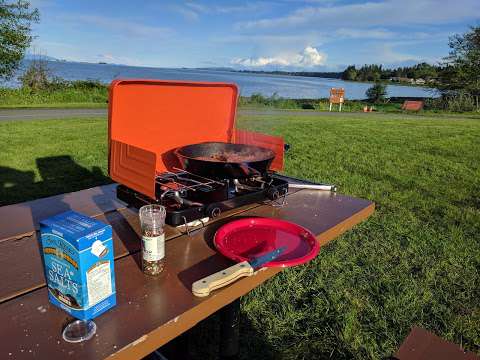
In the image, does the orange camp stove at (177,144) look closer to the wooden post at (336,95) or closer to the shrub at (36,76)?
the shrub at (36,76)

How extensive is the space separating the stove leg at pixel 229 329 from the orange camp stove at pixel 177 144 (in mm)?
476

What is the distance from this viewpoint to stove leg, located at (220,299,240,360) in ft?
5.71

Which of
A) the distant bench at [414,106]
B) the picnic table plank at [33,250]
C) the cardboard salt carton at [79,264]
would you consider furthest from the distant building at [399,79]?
the cardboard salt carton at [79,264]

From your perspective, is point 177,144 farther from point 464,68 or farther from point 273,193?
point 464,68

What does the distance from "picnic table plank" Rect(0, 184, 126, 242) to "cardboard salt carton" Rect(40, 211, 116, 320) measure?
622 mm

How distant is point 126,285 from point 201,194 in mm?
628

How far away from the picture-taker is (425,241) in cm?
362

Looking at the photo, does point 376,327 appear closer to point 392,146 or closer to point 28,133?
point 392,146

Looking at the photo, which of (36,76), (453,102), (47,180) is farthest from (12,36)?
(453,102)

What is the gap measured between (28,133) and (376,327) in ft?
26.1

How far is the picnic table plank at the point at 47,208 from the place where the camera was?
5.17ft

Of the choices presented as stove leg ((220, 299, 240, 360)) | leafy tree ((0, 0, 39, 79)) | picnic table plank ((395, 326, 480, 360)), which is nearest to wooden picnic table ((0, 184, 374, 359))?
stove leg ((220, 299, 240, 360))

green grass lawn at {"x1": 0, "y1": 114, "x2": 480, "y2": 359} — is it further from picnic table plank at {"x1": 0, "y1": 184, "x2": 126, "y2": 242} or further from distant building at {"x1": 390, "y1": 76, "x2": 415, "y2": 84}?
distant building at {"x1": 390, "y1": 76, "x2": 415, "y2": 84}

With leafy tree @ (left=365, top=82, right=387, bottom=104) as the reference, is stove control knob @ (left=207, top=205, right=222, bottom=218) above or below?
below
